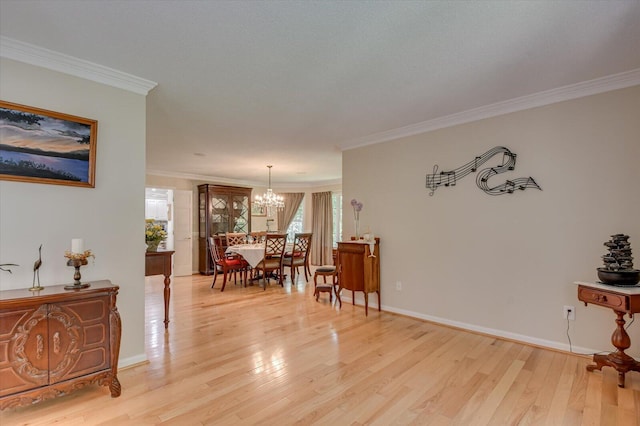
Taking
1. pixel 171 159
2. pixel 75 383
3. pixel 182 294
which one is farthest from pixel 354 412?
pixel 171 159

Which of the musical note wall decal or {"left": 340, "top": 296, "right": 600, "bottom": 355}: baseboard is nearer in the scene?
{"left": 340, "top": 296, "right": 600, "bottom": 355}: baseboard

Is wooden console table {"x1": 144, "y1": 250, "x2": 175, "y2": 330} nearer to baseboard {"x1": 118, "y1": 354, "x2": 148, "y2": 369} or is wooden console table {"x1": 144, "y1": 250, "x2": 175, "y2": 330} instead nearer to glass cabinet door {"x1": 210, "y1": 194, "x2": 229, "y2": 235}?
baseboard {"x1": 118, "y1": 354, "x2": 148, "y2": 369}

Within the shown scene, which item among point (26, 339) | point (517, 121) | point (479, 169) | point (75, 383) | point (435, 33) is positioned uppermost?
point (435, 33)

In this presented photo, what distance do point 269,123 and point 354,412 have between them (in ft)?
10.0

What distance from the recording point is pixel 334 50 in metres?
2.18

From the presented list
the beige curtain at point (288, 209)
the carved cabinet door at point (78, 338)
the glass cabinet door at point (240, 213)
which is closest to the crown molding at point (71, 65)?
the carved cabinet door at point (78, 338)

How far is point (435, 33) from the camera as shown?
2002mm

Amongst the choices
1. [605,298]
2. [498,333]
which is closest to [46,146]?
[605,298]

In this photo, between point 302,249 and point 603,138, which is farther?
point 302,249

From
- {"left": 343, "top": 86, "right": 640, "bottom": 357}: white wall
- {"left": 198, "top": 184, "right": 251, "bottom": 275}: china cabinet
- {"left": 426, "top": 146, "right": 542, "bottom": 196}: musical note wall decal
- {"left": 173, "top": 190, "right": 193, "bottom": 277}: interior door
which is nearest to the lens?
{"left": 343, "top": 86, "right": 640, "bottom": 357}: white wall

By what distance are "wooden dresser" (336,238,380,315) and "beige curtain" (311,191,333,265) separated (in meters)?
4.15

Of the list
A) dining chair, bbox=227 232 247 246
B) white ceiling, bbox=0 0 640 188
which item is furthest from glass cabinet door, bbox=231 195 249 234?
white ceiling, bbox=0 0 640 188

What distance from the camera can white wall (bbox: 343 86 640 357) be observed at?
2.70 meters

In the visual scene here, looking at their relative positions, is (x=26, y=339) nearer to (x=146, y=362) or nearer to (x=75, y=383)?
(x=75, y=383)
